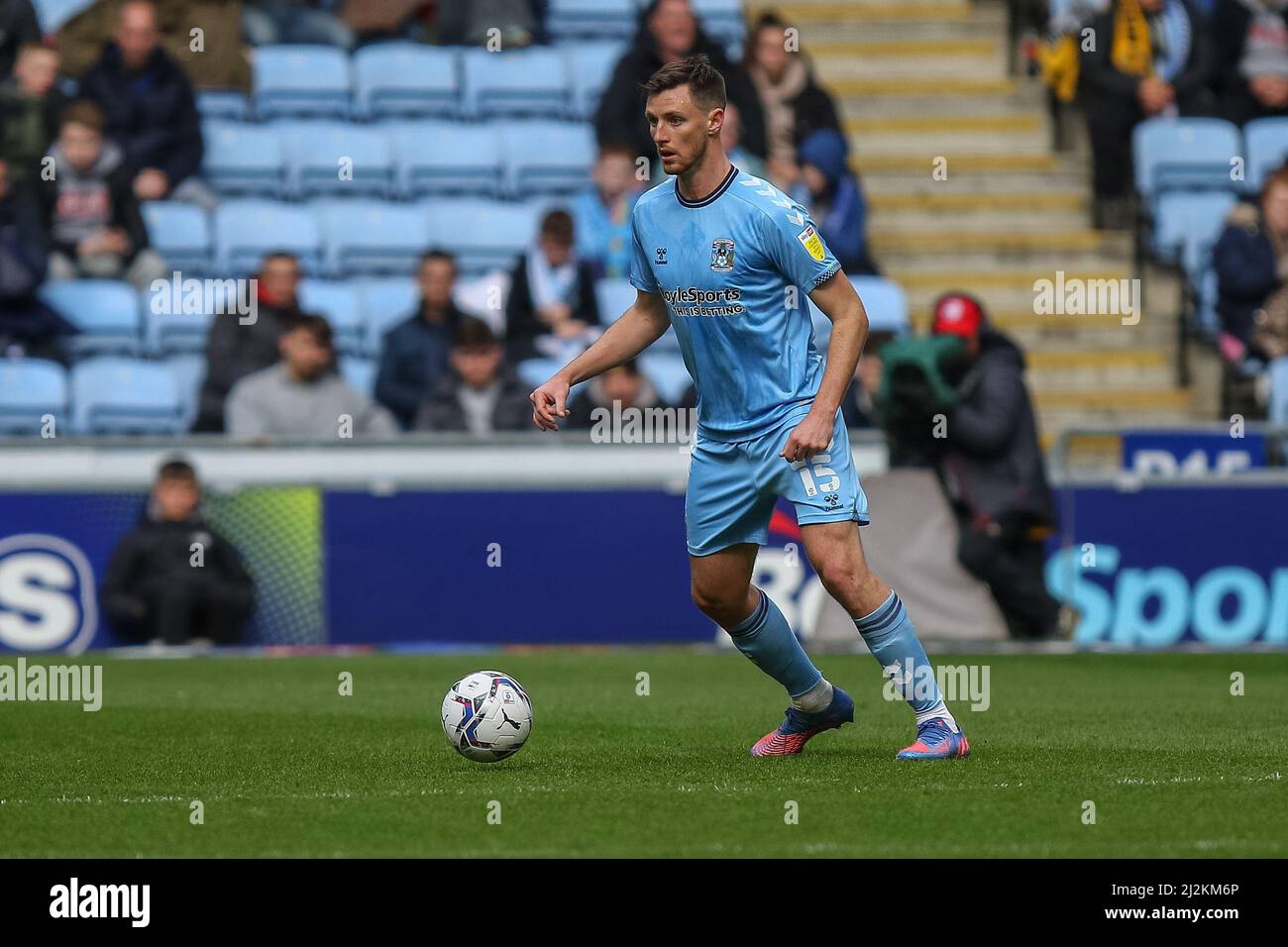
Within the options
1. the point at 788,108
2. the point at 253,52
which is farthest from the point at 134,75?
the point at 788,108

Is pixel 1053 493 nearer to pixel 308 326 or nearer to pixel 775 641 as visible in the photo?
pixel 308 326

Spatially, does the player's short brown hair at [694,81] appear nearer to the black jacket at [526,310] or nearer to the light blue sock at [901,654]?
the light blue sock at [901,654]

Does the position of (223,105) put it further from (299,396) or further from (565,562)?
(565,562)

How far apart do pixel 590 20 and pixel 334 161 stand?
3017 mm

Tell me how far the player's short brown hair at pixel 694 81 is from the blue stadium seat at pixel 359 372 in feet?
28.2

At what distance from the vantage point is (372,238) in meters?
17.5

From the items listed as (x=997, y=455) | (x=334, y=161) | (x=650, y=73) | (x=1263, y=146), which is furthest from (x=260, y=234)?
(x=1263, y=146)

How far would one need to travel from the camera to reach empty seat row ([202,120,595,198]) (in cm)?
1795

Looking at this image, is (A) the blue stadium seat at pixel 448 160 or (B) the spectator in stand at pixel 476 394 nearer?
(B) the spectator in stand at pixel 476 394

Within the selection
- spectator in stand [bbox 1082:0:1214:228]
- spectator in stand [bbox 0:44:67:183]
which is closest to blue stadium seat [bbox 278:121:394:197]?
spectator in stand [bbox 0:44:67:183]

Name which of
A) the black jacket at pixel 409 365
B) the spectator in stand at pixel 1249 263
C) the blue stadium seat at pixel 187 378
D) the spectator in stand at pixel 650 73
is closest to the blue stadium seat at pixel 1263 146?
A: the spectator in stand at pixel 1249 263

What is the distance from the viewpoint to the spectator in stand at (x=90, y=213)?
16.3 m

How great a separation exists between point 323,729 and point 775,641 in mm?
2252

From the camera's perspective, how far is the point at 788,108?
18062 millimetres
